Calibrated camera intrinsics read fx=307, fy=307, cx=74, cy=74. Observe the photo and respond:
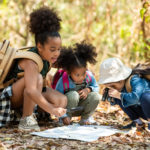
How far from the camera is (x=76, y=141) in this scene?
282 centimetres

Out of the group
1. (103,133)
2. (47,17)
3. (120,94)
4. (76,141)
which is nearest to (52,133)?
(76,141)

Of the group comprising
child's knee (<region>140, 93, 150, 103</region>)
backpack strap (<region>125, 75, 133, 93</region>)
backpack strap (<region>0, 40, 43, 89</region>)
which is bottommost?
child's knee (<region>140, 93, 150, 103</region>)

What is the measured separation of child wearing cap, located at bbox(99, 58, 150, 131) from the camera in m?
3.23

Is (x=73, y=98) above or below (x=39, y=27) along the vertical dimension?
below

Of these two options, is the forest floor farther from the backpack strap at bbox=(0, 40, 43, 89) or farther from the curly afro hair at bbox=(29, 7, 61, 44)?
the curly afro hair at bbox=(29, 7, 61, 44)

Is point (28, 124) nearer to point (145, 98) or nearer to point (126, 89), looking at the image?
point (126, 89)

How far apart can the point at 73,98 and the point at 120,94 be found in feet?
1.94

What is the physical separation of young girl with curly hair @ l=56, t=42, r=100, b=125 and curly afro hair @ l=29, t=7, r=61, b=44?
17.1 inches

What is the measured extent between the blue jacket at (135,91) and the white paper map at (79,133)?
34 cm

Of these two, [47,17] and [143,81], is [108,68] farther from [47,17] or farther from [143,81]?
[47,17]

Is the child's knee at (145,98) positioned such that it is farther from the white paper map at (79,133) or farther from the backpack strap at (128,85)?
the white paper map at (79,133)

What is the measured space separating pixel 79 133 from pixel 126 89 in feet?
2.55

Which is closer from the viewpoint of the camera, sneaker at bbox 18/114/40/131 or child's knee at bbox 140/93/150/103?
child's knee at bbox 140/93/150/103

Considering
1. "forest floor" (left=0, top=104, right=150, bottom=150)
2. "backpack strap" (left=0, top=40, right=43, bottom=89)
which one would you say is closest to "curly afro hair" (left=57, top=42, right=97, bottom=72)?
"backpack strap" (left=0, top=40, right=43, bottom=89)
